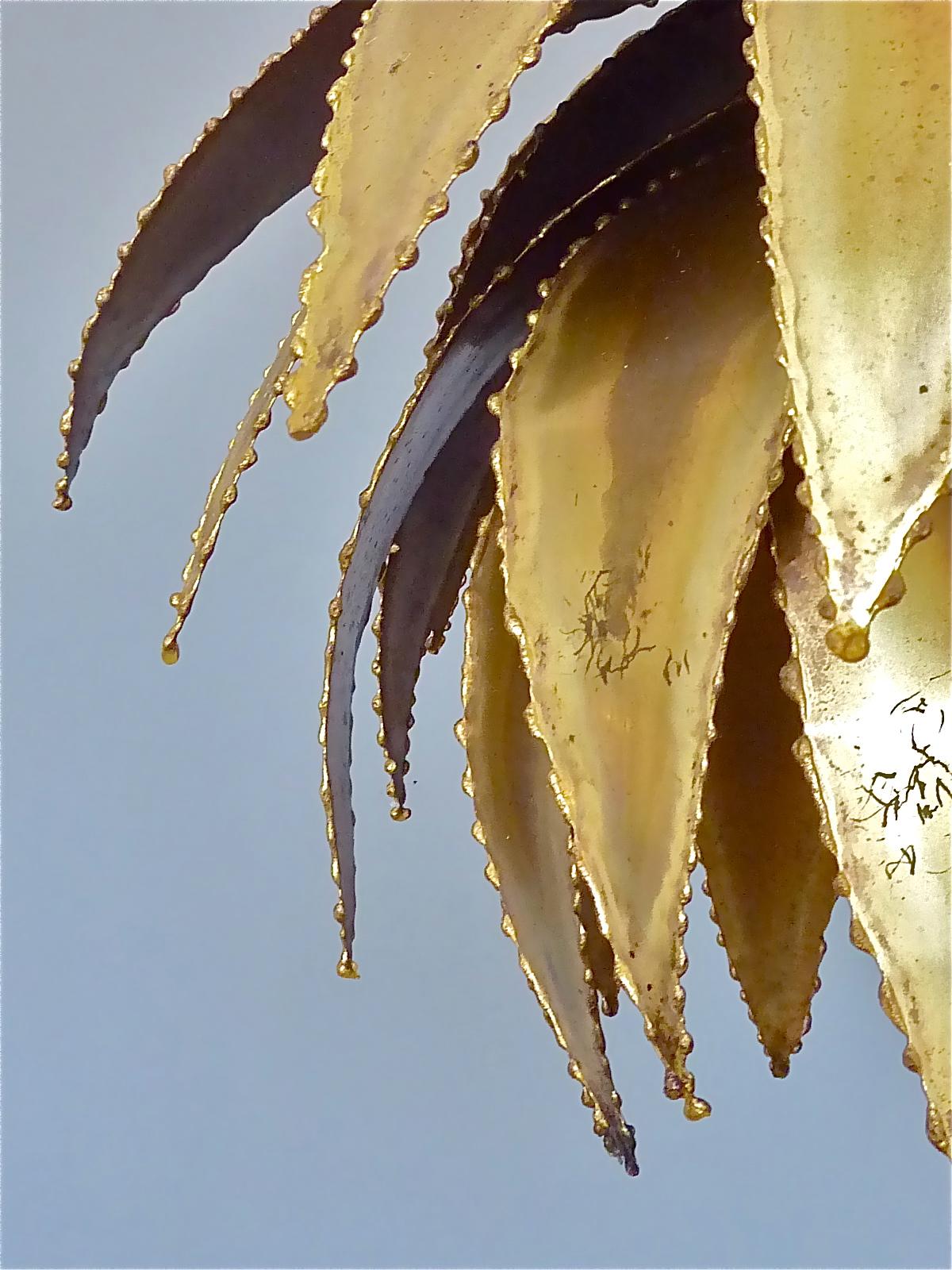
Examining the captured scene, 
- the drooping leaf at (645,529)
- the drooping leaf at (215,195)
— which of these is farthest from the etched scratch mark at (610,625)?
the drooping leaf at (215,195)

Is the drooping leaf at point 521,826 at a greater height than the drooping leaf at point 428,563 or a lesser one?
lesser

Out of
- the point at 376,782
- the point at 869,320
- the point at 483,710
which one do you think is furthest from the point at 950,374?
the point at 376,782

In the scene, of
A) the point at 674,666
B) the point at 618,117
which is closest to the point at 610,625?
the point at 674,666

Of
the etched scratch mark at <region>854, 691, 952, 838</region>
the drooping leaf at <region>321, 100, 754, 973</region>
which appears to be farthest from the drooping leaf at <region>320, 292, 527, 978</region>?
the etched scratch mark at <region>854, 691, 952, 838</region>

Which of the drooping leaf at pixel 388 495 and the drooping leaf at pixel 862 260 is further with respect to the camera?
the drooping leaf at pixel 388 495

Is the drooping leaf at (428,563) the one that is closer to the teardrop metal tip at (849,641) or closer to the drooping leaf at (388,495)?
the drooping leaf at (388,495)

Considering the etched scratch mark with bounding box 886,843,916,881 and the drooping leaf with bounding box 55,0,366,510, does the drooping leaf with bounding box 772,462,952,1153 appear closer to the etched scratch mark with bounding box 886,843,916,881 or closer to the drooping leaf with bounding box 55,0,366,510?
the etched scratch mark with bounding box 886,843,916,881
